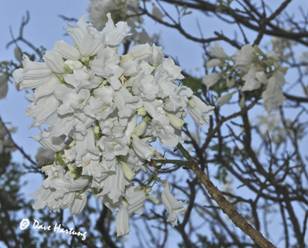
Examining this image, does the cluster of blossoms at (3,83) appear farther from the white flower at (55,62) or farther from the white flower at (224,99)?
the white flower at (55,62)

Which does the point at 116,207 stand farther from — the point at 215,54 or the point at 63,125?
the point at 215,54

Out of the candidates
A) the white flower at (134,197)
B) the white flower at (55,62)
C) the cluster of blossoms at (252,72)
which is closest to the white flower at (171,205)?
the white flower at (134,197)

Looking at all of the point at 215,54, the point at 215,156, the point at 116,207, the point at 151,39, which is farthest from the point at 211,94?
the point at 116,207

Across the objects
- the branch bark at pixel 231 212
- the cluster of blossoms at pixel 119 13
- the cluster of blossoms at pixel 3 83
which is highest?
the cluster of blossoms at pixel 119 13

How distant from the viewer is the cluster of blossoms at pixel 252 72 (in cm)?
289

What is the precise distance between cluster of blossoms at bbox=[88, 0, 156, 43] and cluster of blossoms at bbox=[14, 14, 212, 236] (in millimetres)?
2230

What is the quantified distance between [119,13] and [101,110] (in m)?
2.57

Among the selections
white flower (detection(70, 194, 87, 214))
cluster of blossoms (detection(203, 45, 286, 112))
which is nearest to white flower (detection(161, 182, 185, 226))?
white flower (detection(70, 194, 87, 214))

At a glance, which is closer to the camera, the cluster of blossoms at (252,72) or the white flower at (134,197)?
the white flower at (134,197)

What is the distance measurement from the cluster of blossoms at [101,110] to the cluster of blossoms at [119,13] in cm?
223

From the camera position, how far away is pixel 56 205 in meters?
1.47

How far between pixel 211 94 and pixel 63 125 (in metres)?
1.81

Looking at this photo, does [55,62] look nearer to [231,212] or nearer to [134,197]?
[134,197]

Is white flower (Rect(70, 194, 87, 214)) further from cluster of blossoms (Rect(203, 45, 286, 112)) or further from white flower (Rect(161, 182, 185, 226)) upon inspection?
cluster of blossoms (Rect(203, 45, 286, 112))
